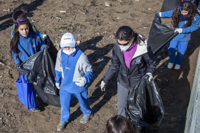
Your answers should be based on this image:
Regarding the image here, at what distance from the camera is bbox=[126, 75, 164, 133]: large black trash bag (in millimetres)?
2764

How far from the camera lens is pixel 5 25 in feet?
22.5

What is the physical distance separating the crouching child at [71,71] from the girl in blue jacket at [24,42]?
21.5 inches

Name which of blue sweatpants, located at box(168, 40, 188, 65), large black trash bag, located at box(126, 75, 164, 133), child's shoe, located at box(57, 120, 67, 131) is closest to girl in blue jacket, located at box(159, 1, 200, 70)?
blue sweatpants, located at box(168, 40, 188, 65)

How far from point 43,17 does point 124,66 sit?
211 inches

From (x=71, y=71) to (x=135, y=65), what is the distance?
97cm

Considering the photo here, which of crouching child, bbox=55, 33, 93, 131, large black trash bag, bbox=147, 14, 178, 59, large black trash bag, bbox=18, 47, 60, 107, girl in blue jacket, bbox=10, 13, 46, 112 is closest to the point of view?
crouching child, bbox=55, 33, 93, 131

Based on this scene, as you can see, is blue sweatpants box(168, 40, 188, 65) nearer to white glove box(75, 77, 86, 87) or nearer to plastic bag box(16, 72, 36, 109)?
white glove box(75, 77, 86, 87)

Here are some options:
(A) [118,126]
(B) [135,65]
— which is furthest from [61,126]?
(A) [118,126]

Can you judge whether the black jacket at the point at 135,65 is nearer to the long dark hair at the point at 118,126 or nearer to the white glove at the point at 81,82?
the white glove at the point at 81,82

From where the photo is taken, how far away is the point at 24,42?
3221mm

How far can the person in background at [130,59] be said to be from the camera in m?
2.69

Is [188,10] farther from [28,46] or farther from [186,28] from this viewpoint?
[28,46]

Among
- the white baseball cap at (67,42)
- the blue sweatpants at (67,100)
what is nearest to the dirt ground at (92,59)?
the blue sweatpants at (67,100)

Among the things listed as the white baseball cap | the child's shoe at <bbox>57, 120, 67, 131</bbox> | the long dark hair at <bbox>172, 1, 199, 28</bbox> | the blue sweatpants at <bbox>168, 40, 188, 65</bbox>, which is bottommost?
the child's shoe at <bbox>57, 120, 67, 131</bbox>
